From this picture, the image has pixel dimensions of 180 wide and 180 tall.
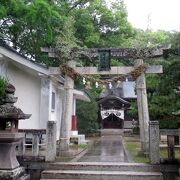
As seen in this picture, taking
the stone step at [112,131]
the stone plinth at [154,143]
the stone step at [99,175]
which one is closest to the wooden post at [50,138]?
the stone step at [99,175]

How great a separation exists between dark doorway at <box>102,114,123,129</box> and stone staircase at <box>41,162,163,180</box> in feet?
119

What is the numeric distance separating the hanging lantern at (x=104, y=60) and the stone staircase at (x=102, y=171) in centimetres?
544

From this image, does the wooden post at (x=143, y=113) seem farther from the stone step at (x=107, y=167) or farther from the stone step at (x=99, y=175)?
the stone step at (x=99, y=175)

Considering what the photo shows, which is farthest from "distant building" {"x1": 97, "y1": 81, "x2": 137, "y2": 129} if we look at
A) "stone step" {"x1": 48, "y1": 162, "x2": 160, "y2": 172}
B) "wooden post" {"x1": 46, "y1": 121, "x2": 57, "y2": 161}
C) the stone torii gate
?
"stone step" {"x1": 48, "y1": 162, "x2": 160, "y2": 172}

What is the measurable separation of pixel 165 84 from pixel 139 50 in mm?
2216

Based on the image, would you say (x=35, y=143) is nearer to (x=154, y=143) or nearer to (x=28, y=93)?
(x=154, y=143)

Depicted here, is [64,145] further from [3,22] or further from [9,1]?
[3,22]

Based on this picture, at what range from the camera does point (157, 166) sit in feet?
40.4

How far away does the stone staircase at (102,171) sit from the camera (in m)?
11.6

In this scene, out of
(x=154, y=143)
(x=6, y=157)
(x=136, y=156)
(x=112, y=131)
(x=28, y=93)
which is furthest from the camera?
(x=112, y=131)

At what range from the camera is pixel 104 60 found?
643 inches

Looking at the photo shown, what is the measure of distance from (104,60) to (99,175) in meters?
6.52

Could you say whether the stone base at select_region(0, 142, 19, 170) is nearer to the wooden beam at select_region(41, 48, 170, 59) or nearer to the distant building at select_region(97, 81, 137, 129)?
the wooden beam at select_region(41, 48, 170, 59)

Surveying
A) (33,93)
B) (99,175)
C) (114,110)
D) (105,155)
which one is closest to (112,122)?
(114,110)
